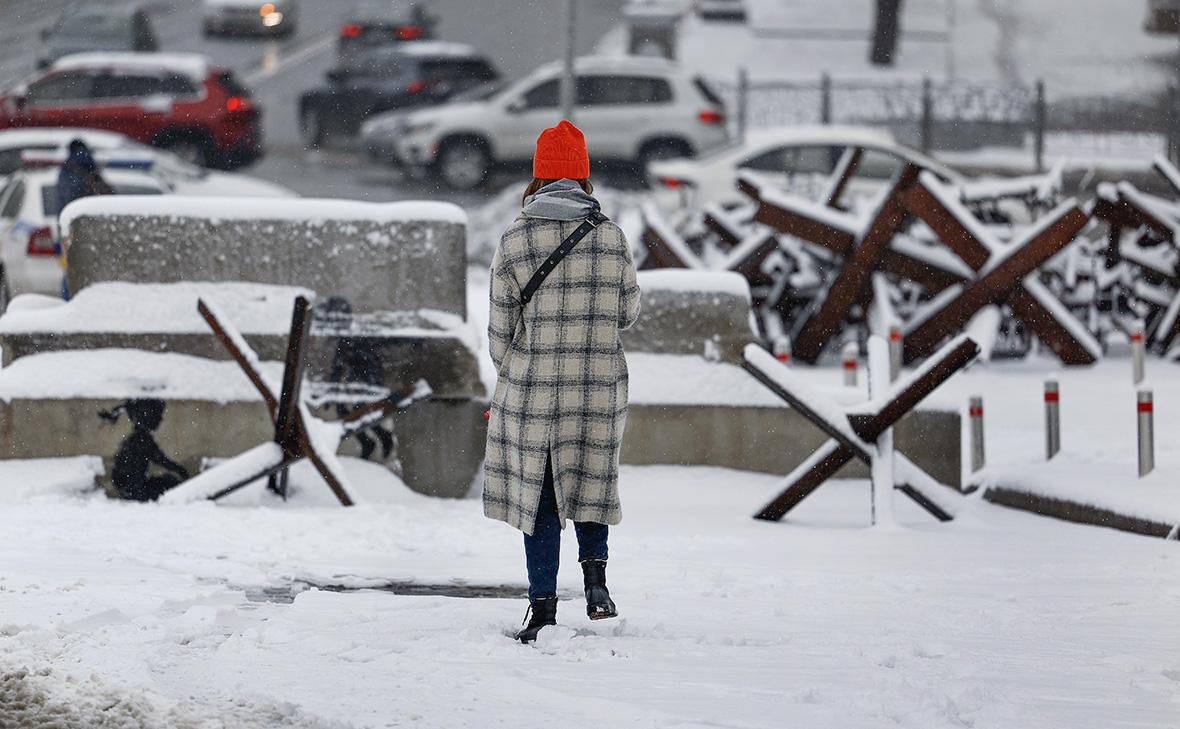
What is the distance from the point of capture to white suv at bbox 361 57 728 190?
25.2 m

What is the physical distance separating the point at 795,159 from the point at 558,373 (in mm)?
14905

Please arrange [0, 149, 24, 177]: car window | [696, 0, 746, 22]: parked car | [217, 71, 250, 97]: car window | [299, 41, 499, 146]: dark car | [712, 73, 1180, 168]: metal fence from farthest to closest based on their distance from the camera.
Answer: [696, 0, 746, 22]: parked car < [299, 41, 499, 146]: dark car < [712, 73, 1180, 168]: metal fence < [217, 71, 250, 97]: car window < [0, 149, 24, 177]: car window

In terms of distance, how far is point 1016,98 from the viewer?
28281mm

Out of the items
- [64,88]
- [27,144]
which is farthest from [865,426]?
[64,88]

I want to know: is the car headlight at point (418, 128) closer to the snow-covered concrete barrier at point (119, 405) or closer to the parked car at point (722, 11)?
the parked car at point (722, 11)

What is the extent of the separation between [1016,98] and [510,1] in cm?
1871

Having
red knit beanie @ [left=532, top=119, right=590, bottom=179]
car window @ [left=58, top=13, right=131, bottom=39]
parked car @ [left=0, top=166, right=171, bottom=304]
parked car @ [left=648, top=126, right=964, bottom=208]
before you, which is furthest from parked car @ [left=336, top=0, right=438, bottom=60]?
red knit beanie @ [left=532, top=119, right=590, bottom=179]

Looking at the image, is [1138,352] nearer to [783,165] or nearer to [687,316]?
[687,316]

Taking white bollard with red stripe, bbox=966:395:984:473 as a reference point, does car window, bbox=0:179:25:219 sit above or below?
above

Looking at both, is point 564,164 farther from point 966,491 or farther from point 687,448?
point 966,491

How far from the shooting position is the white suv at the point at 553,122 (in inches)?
994

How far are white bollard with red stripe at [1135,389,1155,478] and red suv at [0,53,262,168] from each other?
64.3 ft

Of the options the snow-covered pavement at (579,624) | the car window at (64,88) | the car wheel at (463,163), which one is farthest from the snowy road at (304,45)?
the snow-covered pavement at (579,624)

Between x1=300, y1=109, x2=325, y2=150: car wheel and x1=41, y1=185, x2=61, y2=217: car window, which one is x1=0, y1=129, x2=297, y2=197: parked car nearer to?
x1=41, y1=185, x2=61, y2=217: car window
